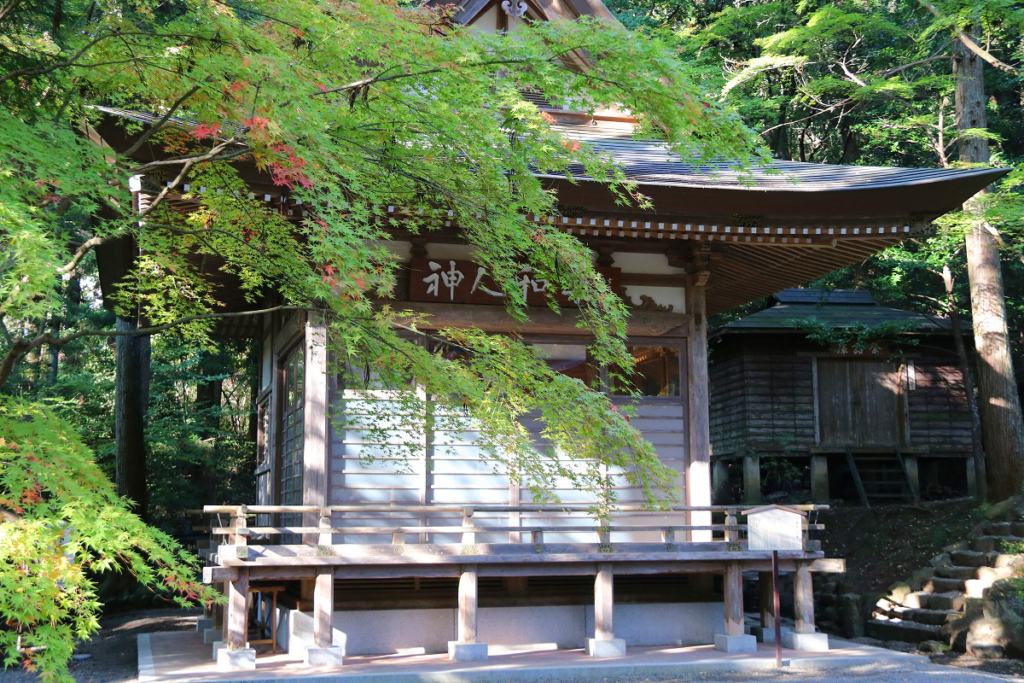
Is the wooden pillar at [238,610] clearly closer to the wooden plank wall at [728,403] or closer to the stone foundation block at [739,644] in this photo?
the stone foundation block at [739,644]

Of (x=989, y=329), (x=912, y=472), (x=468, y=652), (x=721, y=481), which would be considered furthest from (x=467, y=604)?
(x=721, y=481)

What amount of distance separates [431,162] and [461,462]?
4301 mm

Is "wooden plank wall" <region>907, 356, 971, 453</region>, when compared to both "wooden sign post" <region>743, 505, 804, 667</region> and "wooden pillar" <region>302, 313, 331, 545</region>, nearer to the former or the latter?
"wooden sign post" <region>743, 505, 804, 667</region>

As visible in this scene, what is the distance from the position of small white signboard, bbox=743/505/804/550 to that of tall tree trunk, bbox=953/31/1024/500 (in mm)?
6018

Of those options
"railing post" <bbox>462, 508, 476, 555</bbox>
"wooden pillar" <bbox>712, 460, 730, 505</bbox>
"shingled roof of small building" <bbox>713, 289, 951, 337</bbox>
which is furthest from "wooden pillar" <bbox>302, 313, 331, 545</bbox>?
"wooden pillar" <bbox>712, 460, 730, 505</bbox>

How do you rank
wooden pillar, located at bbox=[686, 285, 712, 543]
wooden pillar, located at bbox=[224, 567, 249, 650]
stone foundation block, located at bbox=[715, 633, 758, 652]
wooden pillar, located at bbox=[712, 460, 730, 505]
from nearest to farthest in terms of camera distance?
wooden pillar, located at bbox=[224, 567, 249, 650] → stone foundation block, located at bbox=[715, 633, 758, 652] → wooden pillar, located at bbox=[686, 285, 712, 543] → wooden pillar, located at bbox=[712, 460, 730, 505]

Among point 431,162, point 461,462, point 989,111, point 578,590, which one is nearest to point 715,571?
point 578,590

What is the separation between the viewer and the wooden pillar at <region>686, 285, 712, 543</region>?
33.7 feet

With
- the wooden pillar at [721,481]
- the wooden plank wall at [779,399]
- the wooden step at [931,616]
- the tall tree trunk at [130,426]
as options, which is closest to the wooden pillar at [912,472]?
the wooden plank wall at [779,399]

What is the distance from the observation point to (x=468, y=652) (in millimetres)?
8961

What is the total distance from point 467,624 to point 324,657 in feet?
4.54

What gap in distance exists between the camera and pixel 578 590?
10422mm

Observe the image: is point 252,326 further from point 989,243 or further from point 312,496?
point 989,243

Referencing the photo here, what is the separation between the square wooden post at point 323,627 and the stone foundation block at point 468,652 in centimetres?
107
